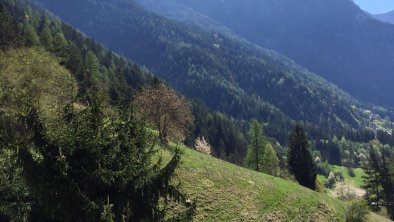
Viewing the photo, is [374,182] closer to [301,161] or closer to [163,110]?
[301,161]

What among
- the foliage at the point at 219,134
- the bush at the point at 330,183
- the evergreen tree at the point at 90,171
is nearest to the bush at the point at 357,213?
the evergreen tree at the point at 90,171

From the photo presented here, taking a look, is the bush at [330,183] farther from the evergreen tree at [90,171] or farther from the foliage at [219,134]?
the evergreen tree at [90,171]

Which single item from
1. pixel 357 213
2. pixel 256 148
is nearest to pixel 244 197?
pixel 357 213

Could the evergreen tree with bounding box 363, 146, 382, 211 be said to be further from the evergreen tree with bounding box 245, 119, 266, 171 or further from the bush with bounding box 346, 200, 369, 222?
the bush with bounding box 346, 200, 369, 222

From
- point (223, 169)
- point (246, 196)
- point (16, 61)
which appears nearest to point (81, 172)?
point (246, 196)

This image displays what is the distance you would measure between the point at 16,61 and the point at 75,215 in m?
44.4

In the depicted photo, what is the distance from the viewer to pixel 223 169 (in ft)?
169

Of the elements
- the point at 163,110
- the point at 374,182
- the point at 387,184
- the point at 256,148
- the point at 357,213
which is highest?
the point at 387,184

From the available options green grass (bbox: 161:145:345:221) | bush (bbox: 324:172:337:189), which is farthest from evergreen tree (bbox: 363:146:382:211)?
bush (bbox: 324:172:337:189)

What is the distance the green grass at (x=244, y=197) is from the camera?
1666 inches

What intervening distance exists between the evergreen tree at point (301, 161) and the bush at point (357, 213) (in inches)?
1317

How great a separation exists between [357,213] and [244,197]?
1488 centimetres

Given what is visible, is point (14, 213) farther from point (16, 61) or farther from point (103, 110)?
point (16, 61)

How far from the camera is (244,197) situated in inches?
1802
